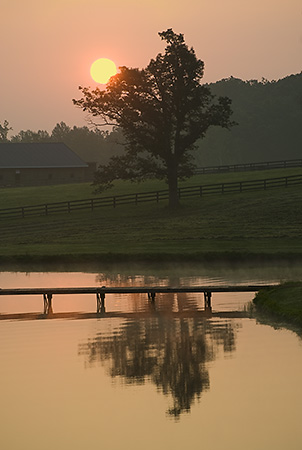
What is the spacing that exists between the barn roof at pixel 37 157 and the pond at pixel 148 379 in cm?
9173

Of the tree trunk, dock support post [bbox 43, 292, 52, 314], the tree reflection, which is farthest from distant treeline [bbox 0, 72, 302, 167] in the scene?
the tree reflection

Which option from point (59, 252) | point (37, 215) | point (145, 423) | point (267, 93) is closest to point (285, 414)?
point (145, 423)

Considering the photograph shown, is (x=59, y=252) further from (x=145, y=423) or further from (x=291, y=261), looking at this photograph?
(x=145, y=423)

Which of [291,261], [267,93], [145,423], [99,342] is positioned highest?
[267,93]

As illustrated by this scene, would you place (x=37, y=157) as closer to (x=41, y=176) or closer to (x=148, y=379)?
(x=41, y=176)

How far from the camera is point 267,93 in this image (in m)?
176

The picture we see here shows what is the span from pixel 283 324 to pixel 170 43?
49.9 meters

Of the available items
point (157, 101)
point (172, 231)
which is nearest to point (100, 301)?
point (172, 231)

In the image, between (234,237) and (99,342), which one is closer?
(99,342)

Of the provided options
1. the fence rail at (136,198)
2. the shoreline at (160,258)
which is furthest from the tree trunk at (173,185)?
the shoreline at (160,258)

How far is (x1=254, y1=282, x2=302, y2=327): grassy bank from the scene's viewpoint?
28.5 metres

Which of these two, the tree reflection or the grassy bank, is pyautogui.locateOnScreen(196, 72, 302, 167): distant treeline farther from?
the tree reflection

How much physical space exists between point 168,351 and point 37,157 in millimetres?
106331

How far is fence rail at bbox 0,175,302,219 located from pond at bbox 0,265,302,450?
157ft
